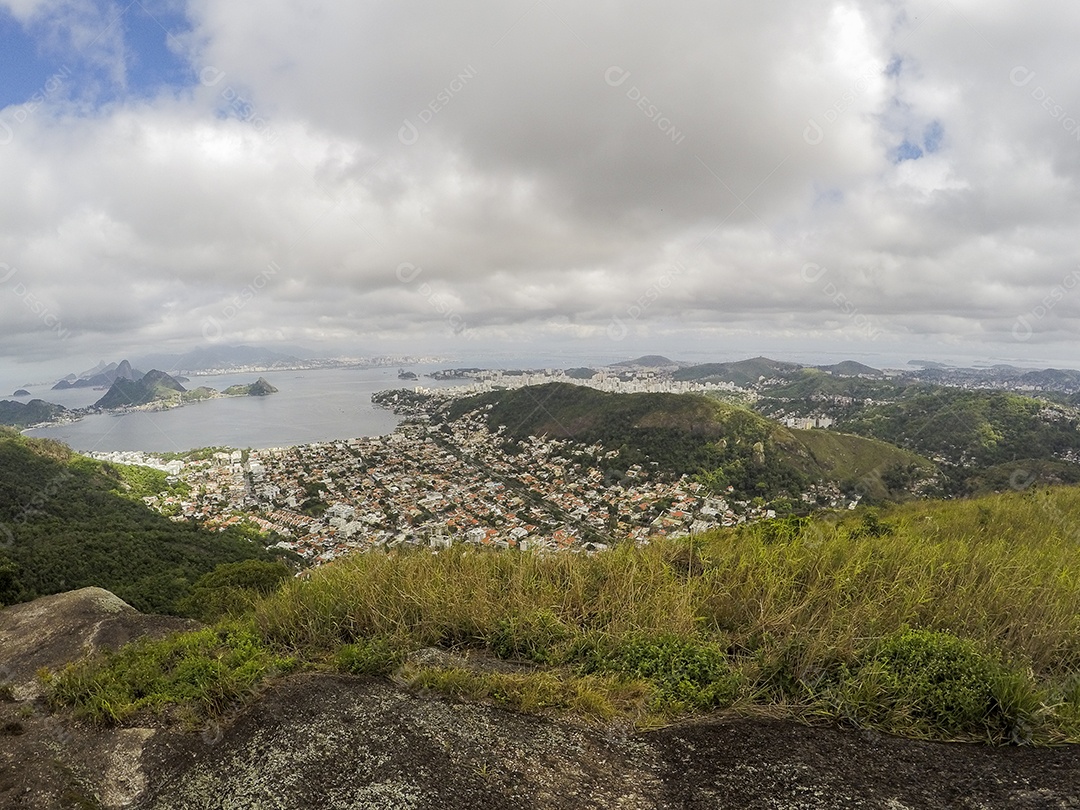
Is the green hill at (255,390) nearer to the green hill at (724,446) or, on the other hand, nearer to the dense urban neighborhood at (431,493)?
the dense urban neighborhood at (431,493)

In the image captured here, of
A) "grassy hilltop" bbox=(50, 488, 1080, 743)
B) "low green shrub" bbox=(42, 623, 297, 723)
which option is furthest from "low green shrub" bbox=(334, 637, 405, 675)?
"low green shrub" bbox=(42, 623, 297, 723)

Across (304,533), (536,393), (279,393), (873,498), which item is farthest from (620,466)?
(279,393)

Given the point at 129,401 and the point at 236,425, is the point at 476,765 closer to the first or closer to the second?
the point at 236,425

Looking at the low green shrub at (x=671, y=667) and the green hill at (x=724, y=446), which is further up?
the low green shrub at (x=671, y=667)

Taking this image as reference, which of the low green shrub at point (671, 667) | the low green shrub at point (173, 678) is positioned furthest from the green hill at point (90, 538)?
the low green shrub at point (671, 667)

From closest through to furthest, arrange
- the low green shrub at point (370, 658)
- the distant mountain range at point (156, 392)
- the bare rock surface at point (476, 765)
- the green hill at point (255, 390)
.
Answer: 1. the bare rock surface at point (476, 765)
2. the low green shrub at point (370, 658)
3. the distant mountain range at point (156, 392)
4. the green hill at point (255, 390)

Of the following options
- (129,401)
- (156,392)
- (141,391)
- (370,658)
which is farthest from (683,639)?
(141,391)
